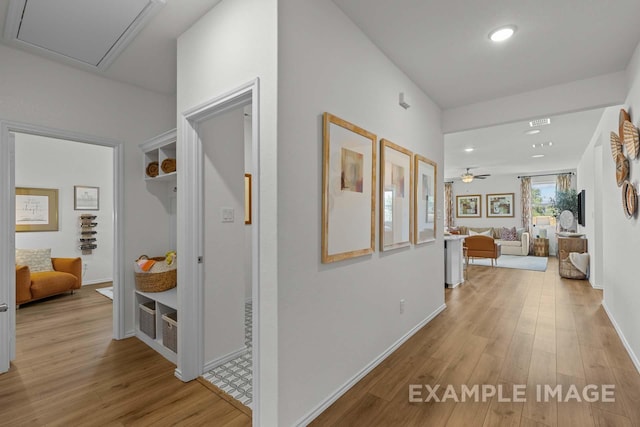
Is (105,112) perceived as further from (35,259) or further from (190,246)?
(35,259)

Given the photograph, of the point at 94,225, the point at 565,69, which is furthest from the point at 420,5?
the point at 94,225

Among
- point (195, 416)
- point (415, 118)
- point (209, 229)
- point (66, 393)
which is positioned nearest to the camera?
point (195, 416)

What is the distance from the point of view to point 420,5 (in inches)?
77.6

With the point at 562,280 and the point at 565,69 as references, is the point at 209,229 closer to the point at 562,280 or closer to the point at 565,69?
the point at 565,69

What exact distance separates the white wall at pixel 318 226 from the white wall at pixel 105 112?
90.1 inches

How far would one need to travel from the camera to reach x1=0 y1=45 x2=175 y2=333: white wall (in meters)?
2.49

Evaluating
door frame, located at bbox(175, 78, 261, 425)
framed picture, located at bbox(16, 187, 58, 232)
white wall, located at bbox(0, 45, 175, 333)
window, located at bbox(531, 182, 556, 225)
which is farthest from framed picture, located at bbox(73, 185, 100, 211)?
window, located at bbox(531, 182, 556, 225)

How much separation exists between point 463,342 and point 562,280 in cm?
412

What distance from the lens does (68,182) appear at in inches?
215

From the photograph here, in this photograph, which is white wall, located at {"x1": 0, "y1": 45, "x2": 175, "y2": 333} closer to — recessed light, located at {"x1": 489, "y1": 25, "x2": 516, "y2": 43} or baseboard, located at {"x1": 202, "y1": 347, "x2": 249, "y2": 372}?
baseboard, located at {"x1": 202, "y1": 347, "x2": 249, "y2": 372}

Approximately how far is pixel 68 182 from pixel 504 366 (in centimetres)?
701

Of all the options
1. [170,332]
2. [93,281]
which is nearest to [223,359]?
[170,332]

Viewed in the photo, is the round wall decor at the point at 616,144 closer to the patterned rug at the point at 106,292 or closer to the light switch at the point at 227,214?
the light switch at the point at 227,214

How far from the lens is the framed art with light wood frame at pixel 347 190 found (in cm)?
190
